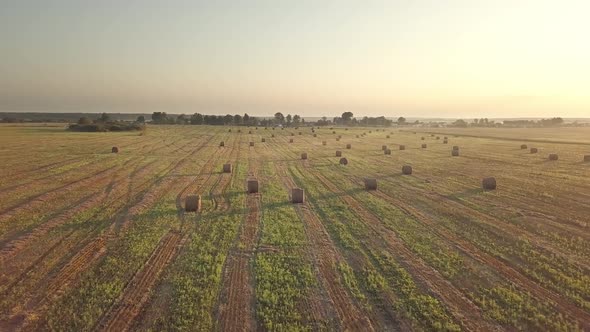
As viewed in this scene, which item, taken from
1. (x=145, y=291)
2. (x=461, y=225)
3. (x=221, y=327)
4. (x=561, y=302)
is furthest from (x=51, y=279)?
(x=461, y=225)

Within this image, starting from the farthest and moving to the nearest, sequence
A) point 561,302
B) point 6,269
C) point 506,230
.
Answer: point 506,230 → point 6,269 → point 561,302

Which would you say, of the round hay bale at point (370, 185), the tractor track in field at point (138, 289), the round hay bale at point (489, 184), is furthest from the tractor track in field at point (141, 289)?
the round hay bale at point (489, 184)

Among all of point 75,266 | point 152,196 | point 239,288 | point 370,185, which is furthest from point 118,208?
point 370,185

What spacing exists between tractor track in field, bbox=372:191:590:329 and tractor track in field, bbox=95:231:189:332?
7959 mm

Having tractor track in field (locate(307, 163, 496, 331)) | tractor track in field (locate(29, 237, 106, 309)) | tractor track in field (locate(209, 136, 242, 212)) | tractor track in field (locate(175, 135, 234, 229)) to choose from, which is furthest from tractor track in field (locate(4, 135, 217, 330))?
tractor track in field (locate(307, 163, 496, 331))

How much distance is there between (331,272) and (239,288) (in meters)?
2.27

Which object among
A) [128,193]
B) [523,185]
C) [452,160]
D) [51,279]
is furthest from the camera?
[452,160]

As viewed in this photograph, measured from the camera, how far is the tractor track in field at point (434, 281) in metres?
6.88

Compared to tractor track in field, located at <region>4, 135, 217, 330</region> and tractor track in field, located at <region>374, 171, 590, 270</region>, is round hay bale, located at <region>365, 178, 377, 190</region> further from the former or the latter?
tractor track in field, located at <region>4, 135, 217, 330</region>

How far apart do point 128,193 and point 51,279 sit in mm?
9404

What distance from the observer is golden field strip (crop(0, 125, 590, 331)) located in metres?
7.00

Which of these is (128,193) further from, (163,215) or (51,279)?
(51,279)

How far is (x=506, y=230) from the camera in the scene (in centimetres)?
1206

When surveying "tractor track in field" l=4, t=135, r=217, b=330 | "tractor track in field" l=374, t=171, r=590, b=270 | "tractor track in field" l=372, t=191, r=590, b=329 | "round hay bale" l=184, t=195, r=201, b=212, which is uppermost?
"round hay bale" l=184, t=195, r=201, b=212
